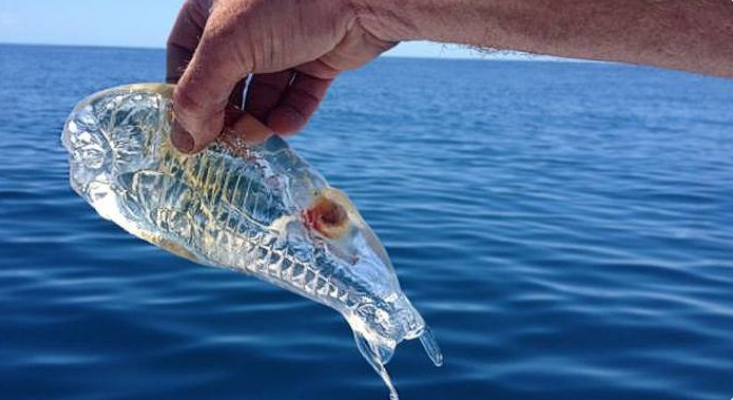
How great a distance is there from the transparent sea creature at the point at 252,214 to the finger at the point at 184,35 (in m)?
0.11

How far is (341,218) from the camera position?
2311 millimetres

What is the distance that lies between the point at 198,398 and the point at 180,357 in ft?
2.00

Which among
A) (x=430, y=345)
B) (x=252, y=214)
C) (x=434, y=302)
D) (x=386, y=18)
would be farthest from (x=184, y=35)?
(x=434, y=302)

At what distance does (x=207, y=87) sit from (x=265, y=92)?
589 mm

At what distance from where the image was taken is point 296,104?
252 cm

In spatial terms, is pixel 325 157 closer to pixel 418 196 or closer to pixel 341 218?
pixel 418 196

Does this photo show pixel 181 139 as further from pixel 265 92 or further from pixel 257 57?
pixel 257 57

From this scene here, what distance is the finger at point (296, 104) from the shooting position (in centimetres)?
251

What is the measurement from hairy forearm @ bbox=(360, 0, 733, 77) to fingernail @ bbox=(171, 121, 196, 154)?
64 cm

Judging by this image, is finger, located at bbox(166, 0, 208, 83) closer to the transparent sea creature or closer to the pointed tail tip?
the transparent sea creature

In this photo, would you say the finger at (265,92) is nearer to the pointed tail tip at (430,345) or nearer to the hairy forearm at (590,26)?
the hairy forearm at (590,26)

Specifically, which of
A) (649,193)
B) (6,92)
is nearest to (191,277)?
(649,193)

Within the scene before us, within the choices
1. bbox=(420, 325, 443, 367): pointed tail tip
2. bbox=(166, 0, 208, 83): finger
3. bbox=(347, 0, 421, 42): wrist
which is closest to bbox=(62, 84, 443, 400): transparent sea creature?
bbox=(420, 325, 443, 367): pointed tail tip

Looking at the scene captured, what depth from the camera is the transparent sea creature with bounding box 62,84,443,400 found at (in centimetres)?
232
